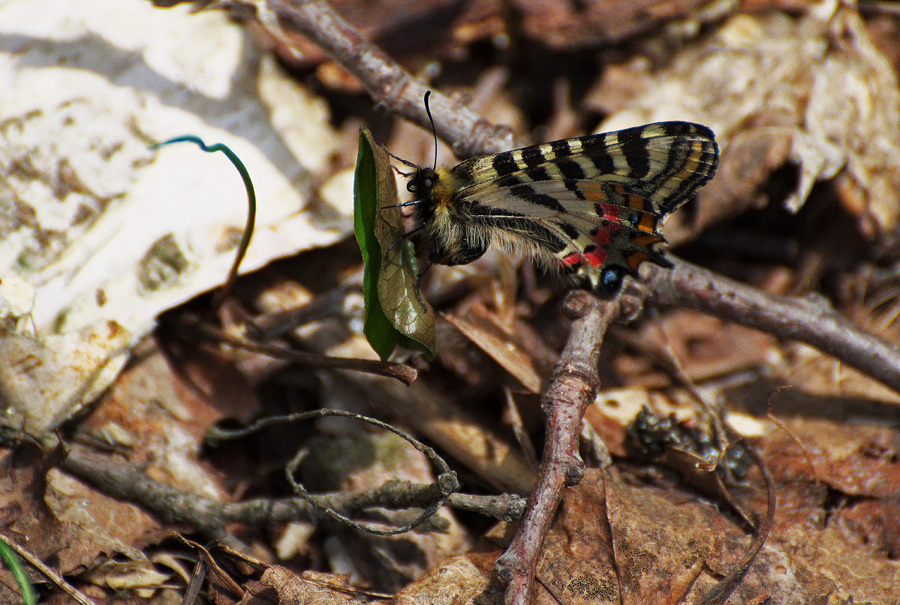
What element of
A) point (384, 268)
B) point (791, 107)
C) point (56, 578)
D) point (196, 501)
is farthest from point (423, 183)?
point (791, 107)

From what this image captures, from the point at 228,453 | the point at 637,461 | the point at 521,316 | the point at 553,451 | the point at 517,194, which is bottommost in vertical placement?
the point at 228,453

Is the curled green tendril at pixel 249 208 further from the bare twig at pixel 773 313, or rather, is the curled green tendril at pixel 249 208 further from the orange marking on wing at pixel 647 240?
the bare twig at pixel 773 313

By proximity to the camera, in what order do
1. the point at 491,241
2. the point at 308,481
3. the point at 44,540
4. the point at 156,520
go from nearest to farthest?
the point at 44,540
the point at 156,520
the point at 308,481
the point at 491,241

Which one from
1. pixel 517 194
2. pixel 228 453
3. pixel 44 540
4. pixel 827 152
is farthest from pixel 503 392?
pixel 827 152

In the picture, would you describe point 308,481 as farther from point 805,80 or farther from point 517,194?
point 805,80

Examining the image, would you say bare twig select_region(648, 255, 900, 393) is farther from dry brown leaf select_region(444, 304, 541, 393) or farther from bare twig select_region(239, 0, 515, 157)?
bare twig select_region(239, 0, 515, 157)

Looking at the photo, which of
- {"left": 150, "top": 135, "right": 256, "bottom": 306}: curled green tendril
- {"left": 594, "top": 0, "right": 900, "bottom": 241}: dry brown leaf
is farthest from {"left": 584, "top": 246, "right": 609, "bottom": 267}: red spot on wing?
{"left": 150, "top": 135, "right": 256, "bottom": 306}: curled green tendril

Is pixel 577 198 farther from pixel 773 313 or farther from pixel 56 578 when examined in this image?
pixel 56 578
